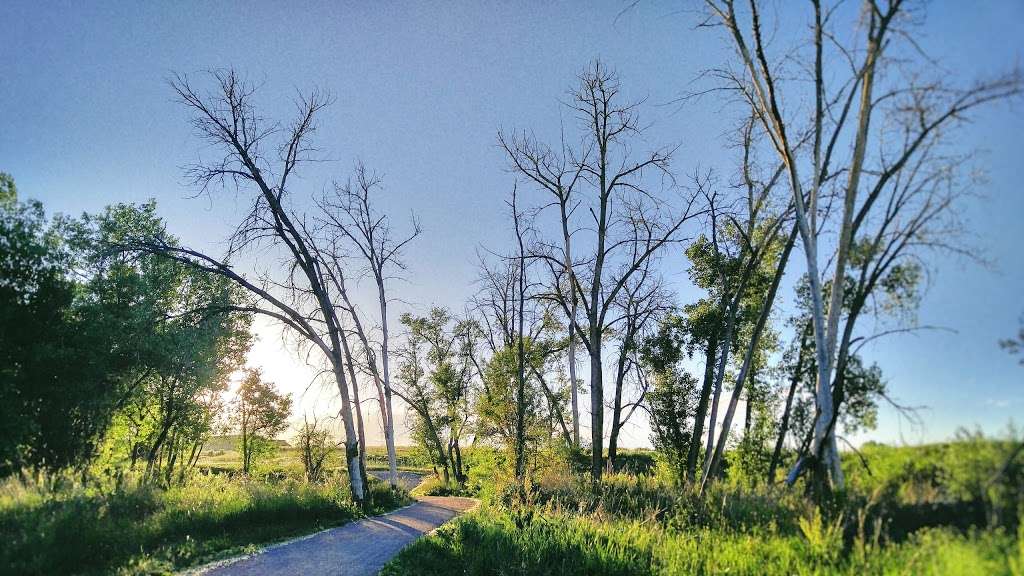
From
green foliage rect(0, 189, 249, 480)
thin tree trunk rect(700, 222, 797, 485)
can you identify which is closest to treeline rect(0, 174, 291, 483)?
green foliage rect(0, 189, 249, 480)

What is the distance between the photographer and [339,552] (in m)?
8.91

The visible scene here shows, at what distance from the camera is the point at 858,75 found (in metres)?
5.93

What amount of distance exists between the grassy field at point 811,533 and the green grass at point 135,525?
401 cm

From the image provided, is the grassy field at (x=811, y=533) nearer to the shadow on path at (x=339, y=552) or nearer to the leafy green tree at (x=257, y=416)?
the shadow on path at (x=339, y=552)

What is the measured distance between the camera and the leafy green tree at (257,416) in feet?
102

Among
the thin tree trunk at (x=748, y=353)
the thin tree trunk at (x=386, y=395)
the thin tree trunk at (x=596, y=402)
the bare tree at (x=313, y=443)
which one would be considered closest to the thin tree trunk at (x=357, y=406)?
the thin tree trunk at (x=386, y=395)

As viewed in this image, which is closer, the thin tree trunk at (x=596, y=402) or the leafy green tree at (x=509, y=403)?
the thin tree trunk at (x=596, y=402)

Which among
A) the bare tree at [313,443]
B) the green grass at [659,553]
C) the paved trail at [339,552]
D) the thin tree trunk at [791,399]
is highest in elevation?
the thin tree trunk at [791,399]

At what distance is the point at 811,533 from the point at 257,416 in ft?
114

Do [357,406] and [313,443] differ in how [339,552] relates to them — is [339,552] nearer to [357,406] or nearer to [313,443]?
[357,406]

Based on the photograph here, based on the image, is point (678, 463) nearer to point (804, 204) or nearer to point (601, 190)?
point (601, 190)

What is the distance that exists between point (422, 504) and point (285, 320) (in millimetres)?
9822

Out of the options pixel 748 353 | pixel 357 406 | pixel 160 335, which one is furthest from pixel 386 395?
pixel 748 353

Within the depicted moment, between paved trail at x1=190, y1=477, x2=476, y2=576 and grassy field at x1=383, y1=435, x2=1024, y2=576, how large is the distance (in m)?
0.84
